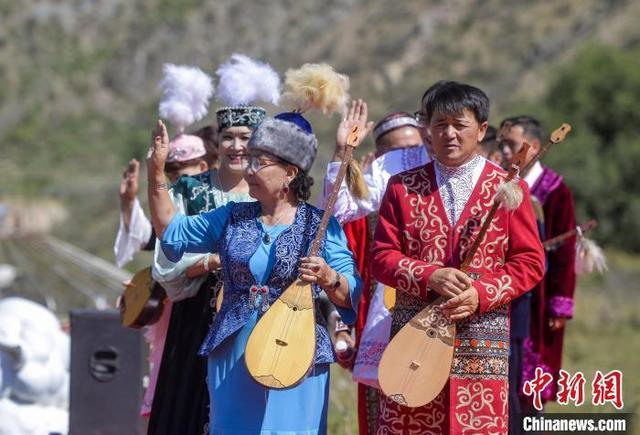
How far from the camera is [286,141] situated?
170 inches

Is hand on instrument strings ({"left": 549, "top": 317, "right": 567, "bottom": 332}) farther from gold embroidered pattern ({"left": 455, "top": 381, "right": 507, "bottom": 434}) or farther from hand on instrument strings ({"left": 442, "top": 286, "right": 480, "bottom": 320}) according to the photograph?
hand on instrument strings ({"left": 442, "top": 286, "right": 480, "bottom": 320})

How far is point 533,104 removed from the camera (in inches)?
1190

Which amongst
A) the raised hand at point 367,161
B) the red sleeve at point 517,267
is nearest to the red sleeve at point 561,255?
the raised hand at point 367,161

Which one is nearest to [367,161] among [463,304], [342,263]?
[342,263]

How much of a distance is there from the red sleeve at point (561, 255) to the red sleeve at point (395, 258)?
1.92 m

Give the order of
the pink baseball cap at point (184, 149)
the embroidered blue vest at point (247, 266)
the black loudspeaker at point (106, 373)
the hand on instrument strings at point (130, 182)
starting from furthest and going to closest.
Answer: the black loudspeaker at point (106, 373), the pink baseball cap at point (184, 149), the hand on instrument strings at point (130, 182), the embroidered blue vest at point (247, 266)

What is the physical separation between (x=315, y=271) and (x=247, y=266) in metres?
0.28

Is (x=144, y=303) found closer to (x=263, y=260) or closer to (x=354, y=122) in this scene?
(x=263, y=260)

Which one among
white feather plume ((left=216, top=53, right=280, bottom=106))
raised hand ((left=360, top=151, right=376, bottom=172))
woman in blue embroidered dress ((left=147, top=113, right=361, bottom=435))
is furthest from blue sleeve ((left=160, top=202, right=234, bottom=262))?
Result: raised hand ((left=360, top=151, right=376, bottom=172))

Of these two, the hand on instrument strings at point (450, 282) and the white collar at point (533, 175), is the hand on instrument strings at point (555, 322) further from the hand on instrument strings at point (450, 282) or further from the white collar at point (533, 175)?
the hand on instrument strings at point (450, 282)

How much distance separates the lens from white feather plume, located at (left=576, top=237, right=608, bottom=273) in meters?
6.25

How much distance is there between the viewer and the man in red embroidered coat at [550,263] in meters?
6.20

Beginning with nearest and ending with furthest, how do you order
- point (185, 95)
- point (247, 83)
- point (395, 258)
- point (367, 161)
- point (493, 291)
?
point (493, 291), point (395, 258), point (247, 83), point (367, 161), point (185, 95)

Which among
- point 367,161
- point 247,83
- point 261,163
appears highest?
point 247,83
